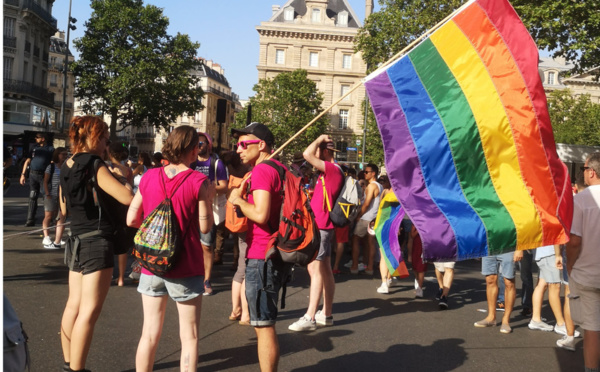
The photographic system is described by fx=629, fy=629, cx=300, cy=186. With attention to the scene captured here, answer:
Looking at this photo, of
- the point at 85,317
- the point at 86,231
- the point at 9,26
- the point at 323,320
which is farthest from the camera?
the point at 9,26

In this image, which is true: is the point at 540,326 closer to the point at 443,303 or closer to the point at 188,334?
the point at 443,303

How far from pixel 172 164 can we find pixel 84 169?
73 cm

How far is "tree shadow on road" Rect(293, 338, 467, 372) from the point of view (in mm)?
5305

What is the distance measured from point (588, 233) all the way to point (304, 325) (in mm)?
2900

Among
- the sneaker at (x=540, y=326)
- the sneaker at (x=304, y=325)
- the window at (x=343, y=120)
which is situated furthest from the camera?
the window at (x=343, y=120)

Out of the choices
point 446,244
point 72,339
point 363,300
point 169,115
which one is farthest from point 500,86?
point 169,115

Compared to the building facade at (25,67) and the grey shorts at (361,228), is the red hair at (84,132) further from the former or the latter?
the building facade at (25,67)

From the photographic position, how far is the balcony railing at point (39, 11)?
161 ft

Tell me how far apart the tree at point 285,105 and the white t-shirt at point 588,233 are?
6729 cm

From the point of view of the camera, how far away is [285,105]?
73.1 m

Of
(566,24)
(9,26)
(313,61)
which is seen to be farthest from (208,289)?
(313,61)

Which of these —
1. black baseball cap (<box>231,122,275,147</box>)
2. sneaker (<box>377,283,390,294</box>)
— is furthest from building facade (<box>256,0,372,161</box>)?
black baseball cap (<box>231,122,275,147</box>)

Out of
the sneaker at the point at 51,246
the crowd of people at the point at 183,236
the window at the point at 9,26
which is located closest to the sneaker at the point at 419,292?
the crowd of people at the point at 183,236

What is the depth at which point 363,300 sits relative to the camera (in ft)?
27.7
